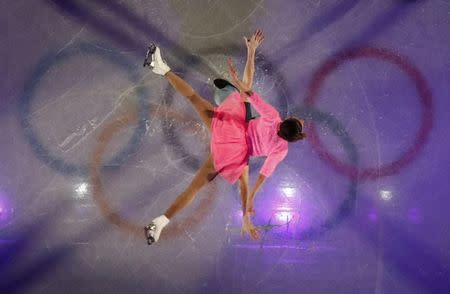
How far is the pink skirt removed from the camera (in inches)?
112

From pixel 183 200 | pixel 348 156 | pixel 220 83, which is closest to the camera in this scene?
pixel 220 83

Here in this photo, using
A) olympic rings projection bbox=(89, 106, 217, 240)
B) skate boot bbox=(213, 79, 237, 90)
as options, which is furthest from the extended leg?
skate boot bbox=(213, 79, 237, 90)

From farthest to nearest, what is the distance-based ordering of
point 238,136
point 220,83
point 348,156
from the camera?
1. point 348,156
2. point 220,83
3. point 238,136

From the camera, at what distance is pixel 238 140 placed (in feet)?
9.35

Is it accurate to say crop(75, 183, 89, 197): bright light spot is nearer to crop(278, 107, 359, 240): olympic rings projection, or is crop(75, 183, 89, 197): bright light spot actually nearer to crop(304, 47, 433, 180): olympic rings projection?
crop(278, 107, 359, 240): olympic rings projection

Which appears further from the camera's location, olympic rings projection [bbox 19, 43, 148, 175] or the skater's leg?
olympic rings projection [bbox 19, 43, 148, 175]

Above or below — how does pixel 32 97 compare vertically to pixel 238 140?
above

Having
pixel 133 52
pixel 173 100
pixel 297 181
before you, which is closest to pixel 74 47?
pixel 133 52

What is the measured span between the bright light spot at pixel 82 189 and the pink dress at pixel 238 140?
115cm

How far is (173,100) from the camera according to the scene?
11.6 feet

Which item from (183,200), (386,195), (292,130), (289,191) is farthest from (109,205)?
(386,195)

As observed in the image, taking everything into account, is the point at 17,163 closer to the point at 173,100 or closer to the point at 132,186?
the point at 132,186

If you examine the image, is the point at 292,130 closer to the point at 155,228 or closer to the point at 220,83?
the point at 220,83

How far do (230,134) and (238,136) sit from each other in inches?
2.1
